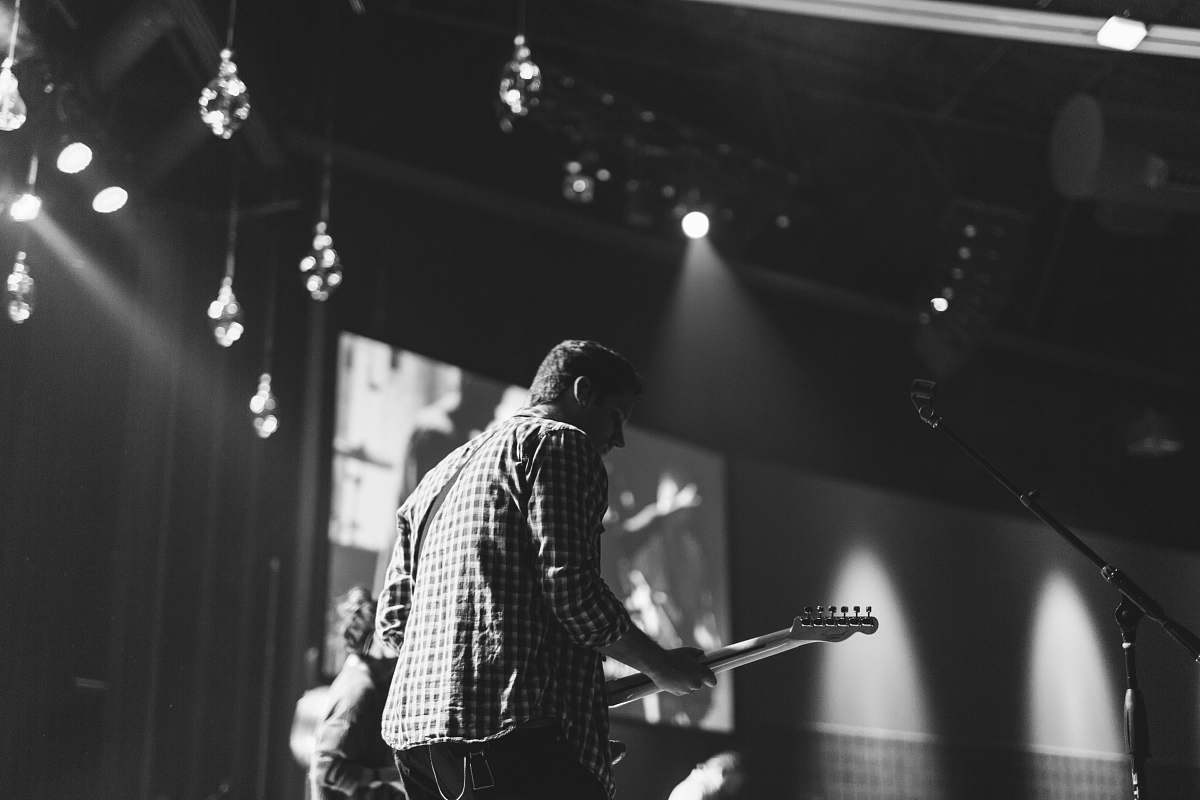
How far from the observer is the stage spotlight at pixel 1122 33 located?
4.94 metres

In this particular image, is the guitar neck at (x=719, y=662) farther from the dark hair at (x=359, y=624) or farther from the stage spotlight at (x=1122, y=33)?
the stage spotlight at (x=1122, y=33)

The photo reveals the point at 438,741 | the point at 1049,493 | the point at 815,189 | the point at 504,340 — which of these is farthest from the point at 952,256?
the point at 438,741

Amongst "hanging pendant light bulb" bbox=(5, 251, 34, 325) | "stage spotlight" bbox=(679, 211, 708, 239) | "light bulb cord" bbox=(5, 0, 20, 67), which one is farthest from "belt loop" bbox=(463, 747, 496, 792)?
"stage spotlight" bbox=(679, 211, 708, 239)

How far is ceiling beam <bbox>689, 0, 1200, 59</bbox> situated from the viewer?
5164 mm

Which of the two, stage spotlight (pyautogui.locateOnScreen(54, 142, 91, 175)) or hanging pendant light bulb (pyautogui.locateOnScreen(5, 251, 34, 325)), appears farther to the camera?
stage spotlight (pyautogui.locateOnScreen(54, 142, 91, 175))

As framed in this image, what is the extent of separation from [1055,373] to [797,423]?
234 cm

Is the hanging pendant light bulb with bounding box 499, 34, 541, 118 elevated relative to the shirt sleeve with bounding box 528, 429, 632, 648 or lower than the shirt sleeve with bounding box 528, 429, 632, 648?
elevated

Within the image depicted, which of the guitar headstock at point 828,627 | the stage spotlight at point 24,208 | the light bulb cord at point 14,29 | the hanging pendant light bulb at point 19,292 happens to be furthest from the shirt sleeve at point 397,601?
the light bulb cord at point 14,29

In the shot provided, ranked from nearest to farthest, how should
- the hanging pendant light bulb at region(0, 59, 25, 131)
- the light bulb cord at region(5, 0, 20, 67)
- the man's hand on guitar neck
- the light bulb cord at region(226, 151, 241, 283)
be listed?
1. the man's hand on guitar neck
2. the hanging pendant light bulb at region(0, 59, 25, 131)
3. the light bulb cord at region(5, 0, 20, 67)
4. the light bulb cord at region(226, 151, 241, 283)

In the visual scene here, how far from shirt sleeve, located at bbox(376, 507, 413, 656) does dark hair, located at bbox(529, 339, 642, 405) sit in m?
0.37

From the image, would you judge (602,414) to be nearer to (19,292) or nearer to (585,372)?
(585,372)

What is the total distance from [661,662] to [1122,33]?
4.03 meters

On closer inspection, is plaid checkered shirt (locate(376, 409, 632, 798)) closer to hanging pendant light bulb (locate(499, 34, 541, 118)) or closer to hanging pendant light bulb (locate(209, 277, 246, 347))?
hanging pendant light bulb (locate(209, 277, 246, 347))

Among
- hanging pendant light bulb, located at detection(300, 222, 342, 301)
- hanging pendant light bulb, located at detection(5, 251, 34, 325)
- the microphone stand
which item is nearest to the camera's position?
the microphone stand
